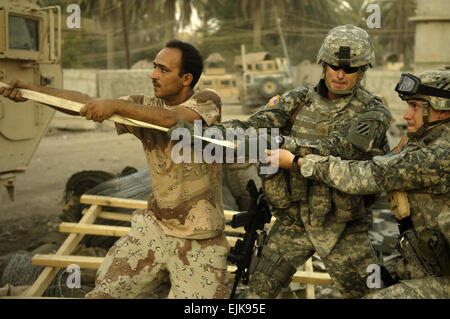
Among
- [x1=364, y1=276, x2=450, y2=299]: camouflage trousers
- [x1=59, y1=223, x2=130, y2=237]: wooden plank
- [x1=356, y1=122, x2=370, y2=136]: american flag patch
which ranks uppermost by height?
[x1=356, y1=122, x2=370, y2=136]: american flag patch

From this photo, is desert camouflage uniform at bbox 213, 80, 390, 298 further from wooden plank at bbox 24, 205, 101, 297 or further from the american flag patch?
wooden plank at bbox 24, 205, 101, 297

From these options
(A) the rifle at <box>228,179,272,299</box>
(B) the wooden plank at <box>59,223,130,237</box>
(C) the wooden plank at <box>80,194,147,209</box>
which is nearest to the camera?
(A) the rifle at <box>228,179,272,299</box>

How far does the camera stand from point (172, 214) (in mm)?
2805

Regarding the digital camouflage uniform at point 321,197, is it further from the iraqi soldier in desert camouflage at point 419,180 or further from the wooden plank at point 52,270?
the wooden plank at point 52,270

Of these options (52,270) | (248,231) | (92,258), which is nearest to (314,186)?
(248,231)

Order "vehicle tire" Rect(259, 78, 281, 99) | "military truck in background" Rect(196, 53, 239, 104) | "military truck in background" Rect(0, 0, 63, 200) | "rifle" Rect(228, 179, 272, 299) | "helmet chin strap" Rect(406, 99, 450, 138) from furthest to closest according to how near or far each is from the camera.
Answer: "military truck in background" Rect(196, 53, 239, 104)
"vehicle tire" Rect(259, 78, 281, 99)
"military truck in background" Rect(0, 0, 63, 200)
"rifle" Rect(228, 179, 272, 299)
"helmet chin strap" Rect(406, 99, 450, 138)

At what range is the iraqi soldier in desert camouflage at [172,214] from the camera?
2.71 m

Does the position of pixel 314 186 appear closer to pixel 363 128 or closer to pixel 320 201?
pixel 320 201

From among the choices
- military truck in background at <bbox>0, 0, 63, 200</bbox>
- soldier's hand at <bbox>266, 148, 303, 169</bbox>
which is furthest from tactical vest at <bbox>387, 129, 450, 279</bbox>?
military truck in background at <bbox>0, 0, 63, 200</bbox>

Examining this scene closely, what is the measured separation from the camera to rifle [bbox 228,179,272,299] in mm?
3211

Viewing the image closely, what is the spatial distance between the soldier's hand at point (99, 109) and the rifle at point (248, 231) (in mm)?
1009

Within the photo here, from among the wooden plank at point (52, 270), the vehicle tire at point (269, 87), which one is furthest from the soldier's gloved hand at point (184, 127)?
the vehicle tire at point (269, 87)
